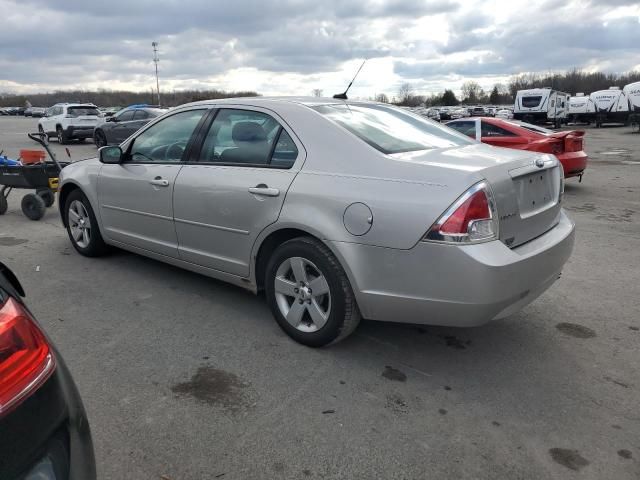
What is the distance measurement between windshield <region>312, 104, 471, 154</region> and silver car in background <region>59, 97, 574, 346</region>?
17 mm

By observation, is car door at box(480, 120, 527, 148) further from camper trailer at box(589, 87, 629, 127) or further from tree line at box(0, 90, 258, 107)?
tree line at box(0, 90, 258, 107)

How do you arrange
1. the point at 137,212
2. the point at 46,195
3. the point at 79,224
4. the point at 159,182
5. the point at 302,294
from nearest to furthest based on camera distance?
1. the point at 302,294
2. the point at 159,182
3. the point at 137,212
4. the point at 79,224
5. the point at 46,195

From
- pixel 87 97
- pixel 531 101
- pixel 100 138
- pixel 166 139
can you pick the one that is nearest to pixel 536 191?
pixel 166 139

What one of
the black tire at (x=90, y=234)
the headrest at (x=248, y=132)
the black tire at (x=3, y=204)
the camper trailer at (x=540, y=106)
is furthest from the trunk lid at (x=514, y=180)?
the camper trailer at (x=540, y=106)

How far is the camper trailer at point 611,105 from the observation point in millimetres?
35281

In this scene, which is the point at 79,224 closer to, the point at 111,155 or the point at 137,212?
the point at 111,155

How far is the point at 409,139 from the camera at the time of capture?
3572mm

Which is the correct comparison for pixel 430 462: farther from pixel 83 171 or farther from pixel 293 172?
pixel 83 171

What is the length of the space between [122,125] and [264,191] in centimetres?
1761

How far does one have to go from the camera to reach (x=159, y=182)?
13.9 ft

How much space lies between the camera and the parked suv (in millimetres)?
21359

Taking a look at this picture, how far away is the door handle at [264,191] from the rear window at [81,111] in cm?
2104

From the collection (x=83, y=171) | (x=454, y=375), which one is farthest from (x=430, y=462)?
(x=83, y=171)

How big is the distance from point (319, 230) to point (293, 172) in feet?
1.62
